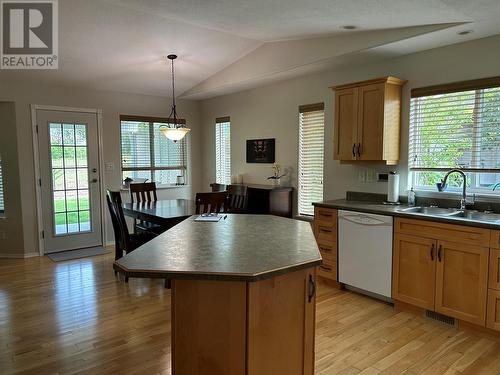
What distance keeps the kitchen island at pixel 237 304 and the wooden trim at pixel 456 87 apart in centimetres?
241

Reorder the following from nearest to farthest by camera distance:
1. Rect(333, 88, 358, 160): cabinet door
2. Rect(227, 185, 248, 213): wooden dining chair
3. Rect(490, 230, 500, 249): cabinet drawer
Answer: Rect(490, 230, 500, 249): cabinet drawer < Rect(333, 88, 358, 160): cabinet door < Rect(227, 185, 248, 213): wooden dining chair

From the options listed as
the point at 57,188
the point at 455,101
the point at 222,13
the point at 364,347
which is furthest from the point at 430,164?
the point at 57,188

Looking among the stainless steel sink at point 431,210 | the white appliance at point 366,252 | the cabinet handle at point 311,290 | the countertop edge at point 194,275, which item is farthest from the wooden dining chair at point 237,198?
the countertop edge at point 194,275

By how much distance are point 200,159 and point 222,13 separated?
3.63m

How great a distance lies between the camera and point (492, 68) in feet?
10.1

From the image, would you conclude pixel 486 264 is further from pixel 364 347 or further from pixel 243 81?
pixel 243 81

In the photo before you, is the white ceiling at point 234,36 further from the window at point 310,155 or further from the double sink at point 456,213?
the double sink at point 456,213

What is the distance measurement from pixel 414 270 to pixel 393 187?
907mm

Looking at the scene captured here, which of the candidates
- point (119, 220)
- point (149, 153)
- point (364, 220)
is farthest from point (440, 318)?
point (149, 153)

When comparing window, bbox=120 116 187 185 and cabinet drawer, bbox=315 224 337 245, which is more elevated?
window, bbox=120 116 187 185

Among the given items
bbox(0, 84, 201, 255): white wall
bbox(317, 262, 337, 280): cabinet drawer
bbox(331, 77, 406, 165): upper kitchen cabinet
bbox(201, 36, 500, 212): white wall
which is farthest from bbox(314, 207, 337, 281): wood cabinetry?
bbox(0, 84, 201, 255): white wall

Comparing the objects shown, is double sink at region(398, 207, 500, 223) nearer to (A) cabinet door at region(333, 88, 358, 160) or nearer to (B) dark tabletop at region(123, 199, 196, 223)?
(A) cabinet door at region(333, 88, 358, 160)

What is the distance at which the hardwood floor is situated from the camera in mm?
2418

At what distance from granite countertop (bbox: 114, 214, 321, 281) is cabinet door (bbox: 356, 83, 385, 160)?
5.04 feet
